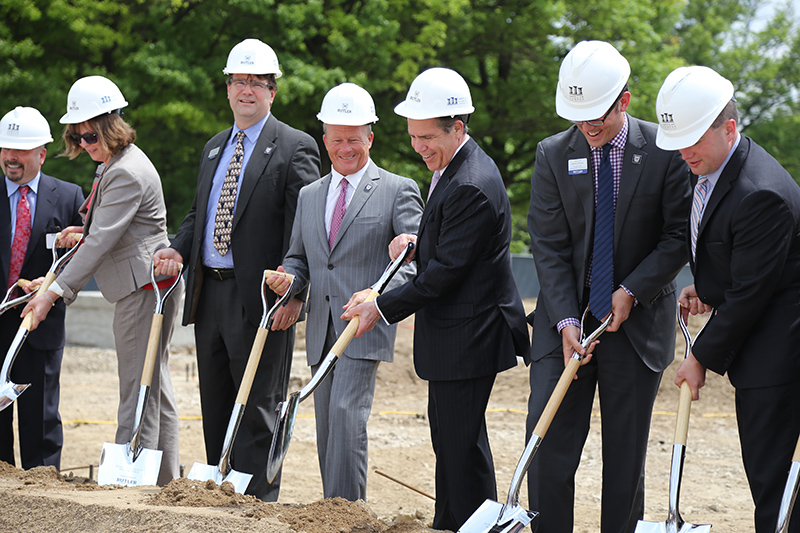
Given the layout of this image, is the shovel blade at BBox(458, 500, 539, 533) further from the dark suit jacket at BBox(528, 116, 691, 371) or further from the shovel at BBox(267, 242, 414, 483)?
the shovel at BBox(267, 242, 414, 483)

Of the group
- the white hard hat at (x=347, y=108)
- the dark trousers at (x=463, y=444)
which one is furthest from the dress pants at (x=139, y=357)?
the dark trousers at (x=463, y=444)

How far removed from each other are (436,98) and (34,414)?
3.41 metres

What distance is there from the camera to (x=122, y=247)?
531 centimetres

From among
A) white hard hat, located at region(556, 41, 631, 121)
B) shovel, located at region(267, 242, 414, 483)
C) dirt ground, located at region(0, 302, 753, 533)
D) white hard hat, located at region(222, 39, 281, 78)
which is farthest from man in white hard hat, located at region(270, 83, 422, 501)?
white hard hat, located at region(556, 41, 631, 121)

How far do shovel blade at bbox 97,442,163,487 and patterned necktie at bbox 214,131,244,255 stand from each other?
1186 mm

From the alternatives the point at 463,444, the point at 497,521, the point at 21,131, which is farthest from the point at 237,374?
the point at 21,131

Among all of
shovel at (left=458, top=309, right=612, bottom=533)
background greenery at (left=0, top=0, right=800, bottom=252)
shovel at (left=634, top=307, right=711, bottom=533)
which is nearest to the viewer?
shovel at (left=634, top=307, right=711, bottom=533)

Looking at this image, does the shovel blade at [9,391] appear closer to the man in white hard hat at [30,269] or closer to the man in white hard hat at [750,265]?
the man in white hard hat at [30,269]

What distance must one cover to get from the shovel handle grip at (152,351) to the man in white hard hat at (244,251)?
0.97 feet

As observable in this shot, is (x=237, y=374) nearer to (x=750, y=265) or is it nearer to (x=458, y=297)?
(x=458, y=297)

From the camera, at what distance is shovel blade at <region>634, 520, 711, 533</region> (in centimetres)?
345

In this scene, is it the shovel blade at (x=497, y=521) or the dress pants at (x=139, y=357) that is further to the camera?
the dress pants at (x=139, y=357)

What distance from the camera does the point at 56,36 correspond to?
593 inches

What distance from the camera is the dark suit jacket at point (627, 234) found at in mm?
3908
